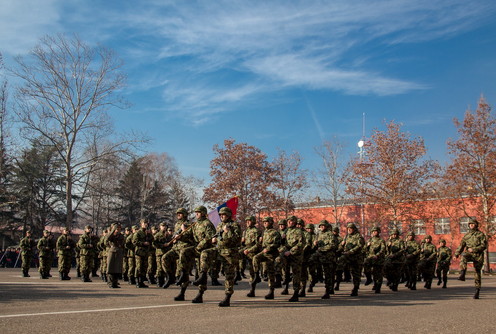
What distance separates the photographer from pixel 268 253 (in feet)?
39.0

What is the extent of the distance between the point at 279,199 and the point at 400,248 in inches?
1109

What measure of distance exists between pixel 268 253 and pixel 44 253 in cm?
1142

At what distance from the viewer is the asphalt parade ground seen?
24.3 ft

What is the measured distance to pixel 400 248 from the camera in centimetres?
1652

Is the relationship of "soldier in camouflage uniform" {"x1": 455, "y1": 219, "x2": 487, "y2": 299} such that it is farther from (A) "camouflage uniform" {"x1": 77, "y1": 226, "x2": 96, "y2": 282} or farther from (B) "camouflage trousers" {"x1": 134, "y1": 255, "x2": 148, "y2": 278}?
(A) "camouflage uniform" {"x1": 77, "y1": 226, "x2": 96, "y2": 282}

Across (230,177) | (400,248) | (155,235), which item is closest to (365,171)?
(230,177)

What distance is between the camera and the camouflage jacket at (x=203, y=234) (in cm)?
1036

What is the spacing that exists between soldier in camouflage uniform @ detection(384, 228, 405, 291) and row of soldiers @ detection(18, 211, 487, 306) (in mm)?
13

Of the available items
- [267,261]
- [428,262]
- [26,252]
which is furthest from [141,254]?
[428,262]

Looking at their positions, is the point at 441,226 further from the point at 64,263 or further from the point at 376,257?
the point at 64,263

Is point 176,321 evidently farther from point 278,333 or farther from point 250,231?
point 250,231

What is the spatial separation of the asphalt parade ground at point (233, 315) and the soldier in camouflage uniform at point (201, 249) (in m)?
0.46

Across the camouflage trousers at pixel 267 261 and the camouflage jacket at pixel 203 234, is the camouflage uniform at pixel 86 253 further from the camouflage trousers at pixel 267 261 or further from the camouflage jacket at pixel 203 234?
the camouflage jacket at pixel 203 234

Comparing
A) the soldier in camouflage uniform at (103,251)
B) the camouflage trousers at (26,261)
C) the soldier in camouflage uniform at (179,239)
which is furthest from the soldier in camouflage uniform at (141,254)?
the camouflage trousers at (26,261)
